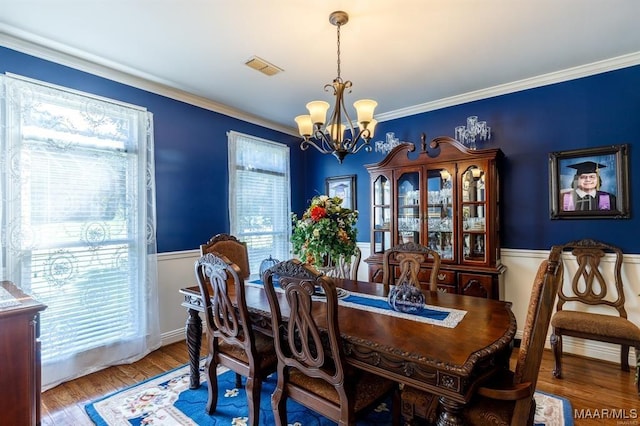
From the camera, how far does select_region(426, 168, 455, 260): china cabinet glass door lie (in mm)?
3332

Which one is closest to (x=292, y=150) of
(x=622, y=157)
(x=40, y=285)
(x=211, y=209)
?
(x=211, y=209)

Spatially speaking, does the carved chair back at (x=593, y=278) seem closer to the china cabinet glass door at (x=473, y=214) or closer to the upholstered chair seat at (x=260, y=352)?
the china cabinet glass door at (x=473, y=214)

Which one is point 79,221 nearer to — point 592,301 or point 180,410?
point 180,410

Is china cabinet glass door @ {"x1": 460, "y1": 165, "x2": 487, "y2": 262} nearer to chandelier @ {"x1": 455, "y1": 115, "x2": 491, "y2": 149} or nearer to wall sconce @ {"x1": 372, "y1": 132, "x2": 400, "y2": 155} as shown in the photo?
chandelier @ {"x1": 455, "y1": 115, "x2": 491, "y2": 149}

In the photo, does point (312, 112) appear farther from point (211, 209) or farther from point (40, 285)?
point (40, 285)

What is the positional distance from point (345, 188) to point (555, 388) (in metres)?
3.07

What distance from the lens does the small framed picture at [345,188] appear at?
445 cm

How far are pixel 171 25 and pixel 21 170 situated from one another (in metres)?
1.56

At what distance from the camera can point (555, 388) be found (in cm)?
240

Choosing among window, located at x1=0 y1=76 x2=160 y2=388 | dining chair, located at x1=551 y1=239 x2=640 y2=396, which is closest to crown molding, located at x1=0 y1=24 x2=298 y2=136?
window, located at x1=0 y1=76 x2=160 y2=388

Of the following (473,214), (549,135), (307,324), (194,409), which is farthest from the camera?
(473,214)

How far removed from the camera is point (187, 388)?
8.01 feet

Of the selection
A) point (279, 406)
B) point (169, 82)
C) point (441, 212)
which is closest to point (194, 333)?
point (279, 406)

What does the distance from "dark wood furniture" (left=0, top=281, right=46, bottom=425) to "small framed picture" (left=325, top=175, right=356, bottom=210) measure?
3420mm
